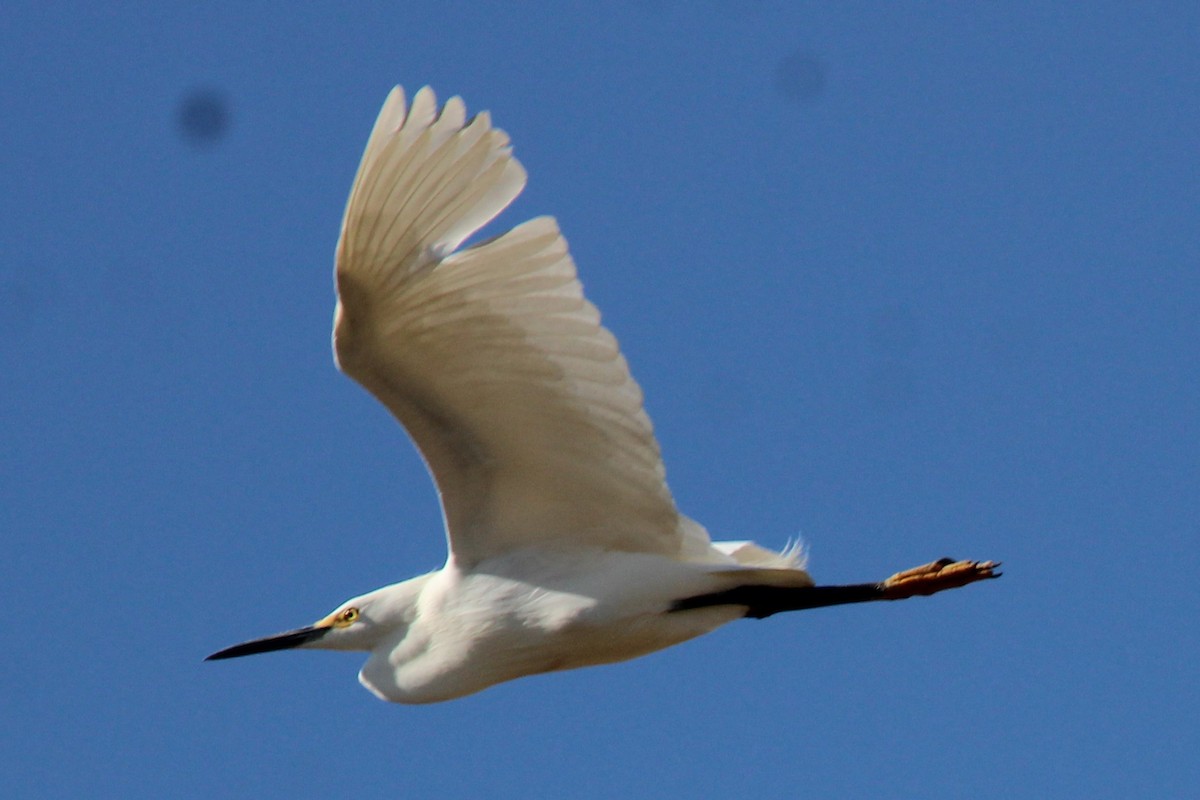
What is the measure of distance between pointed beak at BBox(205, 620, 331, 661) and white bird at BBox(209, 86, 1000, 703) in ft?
0.37

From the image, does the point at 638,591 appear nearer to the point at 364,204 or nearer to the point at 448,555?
the point at 448,555

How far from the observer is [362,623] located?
9.16 m

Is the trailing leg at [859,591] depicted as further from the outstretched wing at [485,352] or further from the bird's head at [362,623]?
the bird's head at [362,623]

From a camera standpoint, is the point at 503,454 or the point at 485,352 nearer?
the point at 485,352

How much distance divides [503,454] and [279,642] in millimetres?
2393

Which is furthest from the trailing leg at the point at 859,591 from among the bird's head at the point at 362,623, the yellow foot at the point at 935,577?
the bird's head at the point at 362,623

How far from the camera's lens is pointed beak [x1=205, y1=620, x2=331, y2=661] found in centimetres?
950

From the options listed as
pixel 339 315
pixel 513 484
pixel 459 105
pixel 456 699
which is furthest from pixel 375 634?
pixel 459 105

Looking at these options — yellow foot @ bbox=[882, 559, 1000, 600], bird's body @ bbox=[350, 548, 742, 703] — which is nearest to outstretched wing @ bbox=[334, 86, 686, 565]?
bird's body @ bbox=[350, 548, 742, 703]

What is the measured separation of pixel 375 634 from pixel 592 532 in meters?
1.48

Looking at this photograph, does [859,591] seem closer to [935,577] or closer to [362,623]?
[935,577]

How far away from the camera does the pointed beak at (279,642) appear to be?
374 inches

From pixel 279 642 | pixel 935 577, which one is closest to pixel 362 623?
pixel 279 642

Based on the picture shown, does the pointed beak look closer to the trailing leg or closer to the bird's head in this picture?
the bird's head
